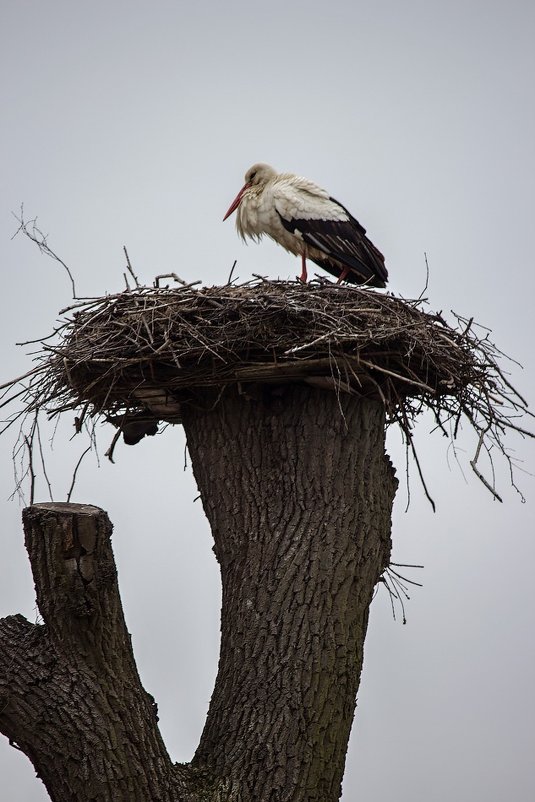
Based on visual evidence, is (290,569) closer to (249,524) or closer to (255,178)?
(249,524)

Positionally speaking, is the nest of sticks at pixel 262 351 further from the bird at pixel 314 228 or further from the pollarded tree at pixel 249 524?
the bird at pixel 314 228

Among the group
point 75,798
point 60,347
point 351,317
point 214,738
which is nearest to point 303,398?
point 351,317

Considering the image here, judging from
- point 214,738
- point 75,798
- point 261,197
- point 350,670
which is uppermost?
point 261,197

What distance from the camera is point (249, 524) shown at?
13.4 feet

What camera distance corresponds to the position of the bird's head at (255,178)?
20.2 ft

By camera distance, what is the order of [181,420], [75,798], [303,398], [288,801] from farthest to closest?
[181,420] → [303,398] → [288,801] → [75,798]

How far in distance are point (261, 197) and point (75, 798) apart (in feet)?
12.2

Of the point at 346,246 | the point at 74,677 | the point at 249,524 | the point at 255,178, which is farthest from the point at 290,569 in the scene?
the point at 255,178

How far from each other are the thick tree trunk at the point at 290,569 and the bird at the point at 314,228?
4.93 feet

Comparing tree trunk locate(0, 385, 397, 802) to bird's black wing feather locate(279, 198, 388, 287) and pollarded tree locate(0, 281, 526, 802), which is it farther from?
bird's black wing feather locate(279, 198, 388, 287)

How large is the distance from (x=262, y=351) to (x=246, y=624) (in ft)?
3.62

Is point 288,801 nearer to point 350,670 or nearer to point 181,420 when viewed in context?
point 350,670

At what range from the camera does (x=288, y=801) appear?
3.65m

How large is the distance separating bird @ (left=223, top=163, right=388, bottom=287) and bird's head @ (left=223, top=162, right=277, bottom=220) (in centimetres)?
15
